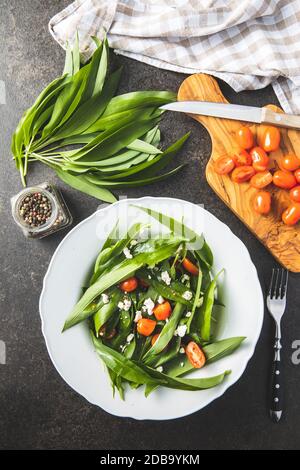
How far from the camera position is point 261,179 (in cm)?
169

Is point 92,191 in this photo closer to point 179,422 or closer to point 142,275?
point 142,275

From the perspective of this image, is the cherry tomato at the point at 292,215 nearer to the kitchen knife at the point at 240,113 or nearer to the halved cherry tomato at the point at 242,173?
the halved cherry tomato at the point at 242,173

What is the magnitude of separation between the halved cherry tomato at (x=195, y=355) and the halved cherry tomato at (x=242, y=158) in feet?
2.07

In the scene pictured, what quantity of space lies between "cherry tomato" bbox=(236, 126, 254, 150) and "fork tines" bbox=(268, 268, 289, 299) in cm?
44

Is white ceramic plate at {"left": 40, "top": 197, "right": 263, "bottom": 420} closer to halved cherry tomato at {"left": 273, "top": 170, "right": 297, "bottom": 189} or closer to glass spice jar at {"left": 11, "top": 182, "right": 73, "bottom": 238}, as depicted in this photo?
glass spice jar at {"left": 11, "top": 182, "right": 73, "bottom": 238}

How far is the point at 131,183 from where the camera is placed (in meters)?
1.73

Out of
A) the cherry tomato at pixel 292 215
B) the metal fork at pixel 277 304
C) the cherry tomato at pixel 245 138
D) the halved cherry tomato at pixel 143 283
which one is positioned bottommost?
the metal fork at pixel 277 304

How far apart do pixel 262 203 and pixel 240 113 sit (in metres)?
0.32

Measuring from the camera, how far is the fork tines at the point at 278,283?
5.67ft

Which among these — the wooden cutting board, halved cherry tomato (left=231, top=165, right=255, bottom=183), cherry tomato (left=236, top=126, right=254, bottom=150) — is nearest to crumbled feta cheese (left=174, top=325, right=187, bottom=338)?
the wooden cutting board

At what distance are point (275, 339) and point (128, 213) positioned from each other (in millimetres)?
683

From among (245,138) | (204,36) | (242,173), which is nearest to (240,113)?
(245,138)

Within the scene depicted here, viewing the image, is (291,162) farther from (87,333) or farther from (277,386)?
(87,333)

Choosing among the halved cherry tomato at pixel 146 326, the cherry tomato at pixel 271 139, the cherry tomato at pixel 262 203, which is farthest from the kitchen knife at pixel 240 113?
the halved cherry tomato at pixel 146 326
